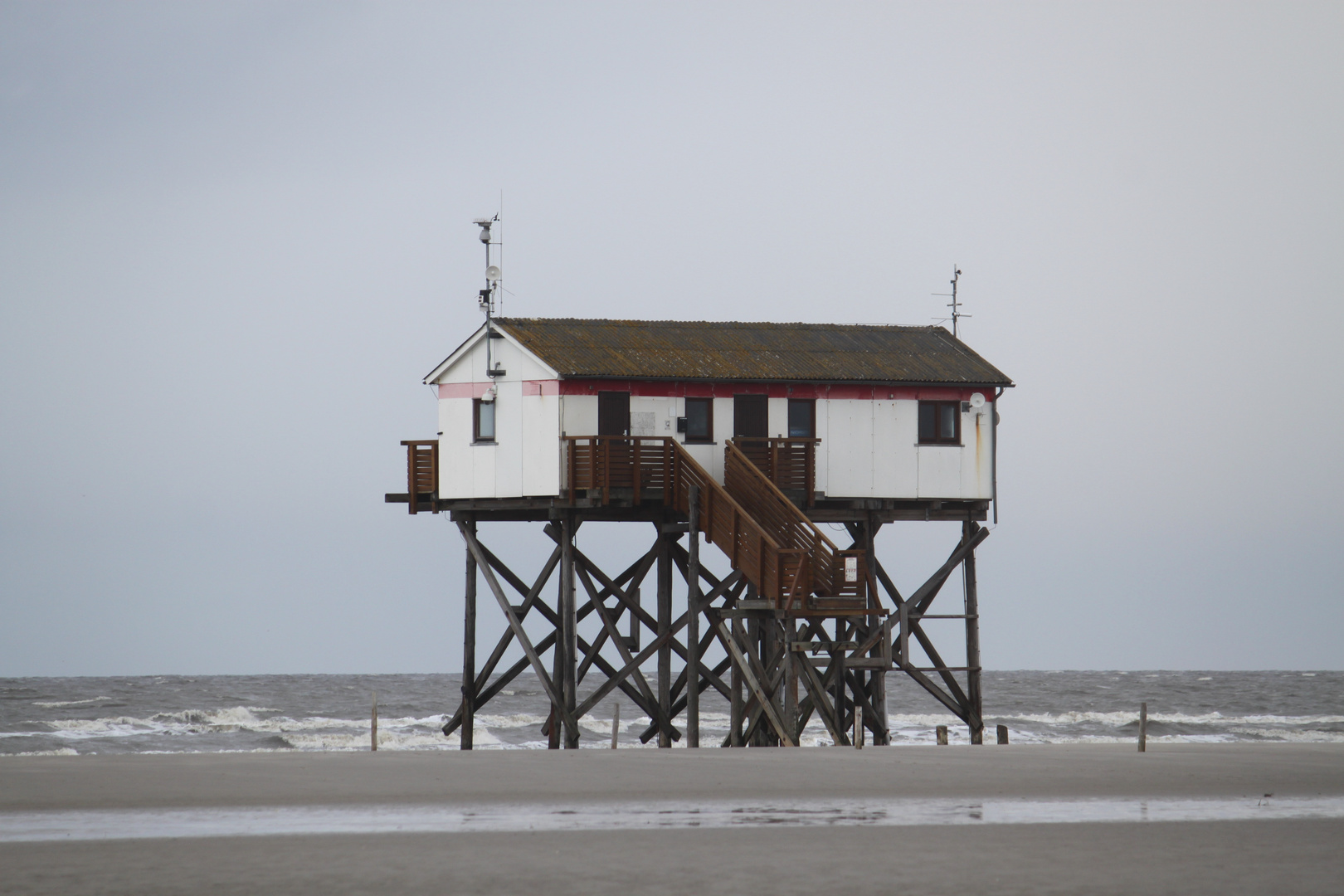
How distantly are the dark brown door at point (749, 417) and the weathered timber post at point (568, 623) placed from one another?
11.6 feet

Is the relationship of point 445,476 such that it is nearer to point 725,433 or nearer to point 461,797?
point 725,433

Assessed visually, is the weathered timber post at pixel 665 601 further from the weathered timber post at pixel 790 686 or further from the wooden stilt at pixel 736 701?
the weathered timber post at pixel 790 686

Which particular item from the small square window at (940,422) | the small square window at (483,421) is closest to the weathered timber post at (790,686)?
the small square window at (940,422)

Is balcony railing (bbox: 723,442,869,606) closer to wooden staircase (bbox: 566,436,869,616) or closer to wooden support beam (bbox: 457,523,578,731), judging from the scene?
wooden staircase (bbox: 566,436,869,616)

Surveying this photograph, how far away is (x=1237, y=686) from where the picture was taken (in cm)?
9712

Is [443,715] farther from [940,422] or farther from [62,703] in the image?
[940,422]

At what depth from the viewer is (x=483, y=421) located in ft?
110

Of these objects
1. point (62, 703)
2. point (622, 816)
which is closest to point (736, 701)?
point (622, 816)

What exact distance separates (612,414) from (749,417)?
2.67m

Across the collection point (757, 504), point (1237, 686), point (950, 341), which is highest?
point (950, 341)

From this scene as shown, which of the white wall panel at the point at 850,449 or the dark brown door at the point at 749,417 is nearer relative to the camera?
the dark brown door at the point at 749,417

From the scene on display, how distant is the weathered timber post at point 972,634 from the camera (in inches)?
1383

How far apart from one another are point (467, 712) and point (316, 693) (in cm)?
4731

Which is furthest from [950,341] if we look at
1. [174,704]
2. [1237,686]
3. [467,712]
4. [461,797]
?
[1237,686]
